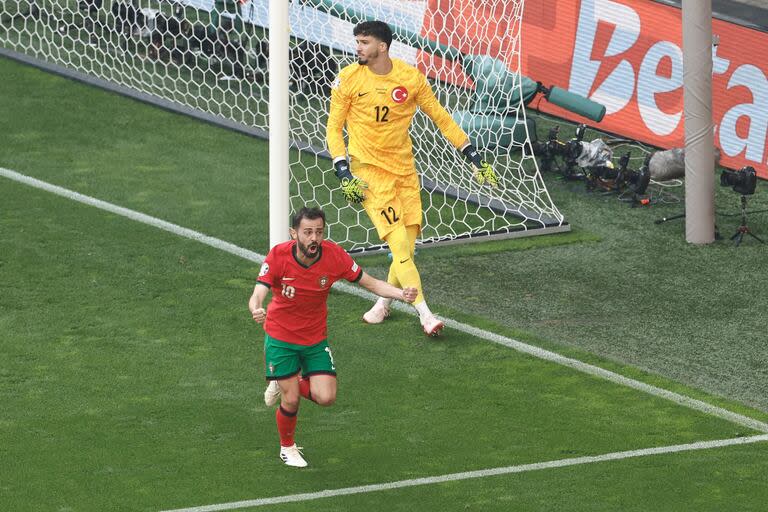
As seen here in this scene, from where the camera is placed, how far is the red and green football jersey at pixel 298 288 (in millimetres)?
9781

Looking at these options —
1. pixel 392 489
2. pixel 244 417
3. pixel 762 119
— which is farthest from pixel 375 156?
pixel 762 119

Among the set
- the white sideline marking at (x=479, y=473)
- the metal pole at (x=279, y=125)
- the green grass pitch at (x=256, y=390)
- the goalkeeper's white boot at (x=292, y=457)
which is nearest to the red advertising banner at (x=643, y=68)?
the green grass pitch at (x=256, y=390)

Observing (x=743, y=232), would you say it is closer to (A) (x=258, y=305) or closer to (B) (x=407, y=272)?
(B) (x=407, y=272)

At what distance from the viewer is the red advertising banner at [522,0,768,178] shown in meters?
Answer: 16.5

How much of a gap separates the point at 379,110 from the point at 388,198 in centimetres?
65

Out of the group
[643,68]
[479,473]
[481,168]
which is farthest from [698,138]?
[479,473]

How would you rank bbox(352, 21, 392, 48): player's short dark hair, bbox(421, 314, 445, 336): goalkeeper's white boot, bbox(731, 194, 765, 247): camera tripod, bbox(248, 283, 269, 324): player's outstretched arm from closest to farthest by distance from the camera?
1. bbox(248, 283, 269, 324): player's outstretched arm
2. bbox(352, 21, 392, 48): player's short dark hair
3. bbox(421, 314, 445, 336): goalkeeper's white boot
4. bbox(731, 194, 765, 247): camera tripod

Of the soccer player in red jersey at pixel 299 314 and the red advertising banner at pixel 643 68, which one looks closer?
the soccer player in red jersey at pixel 299 314

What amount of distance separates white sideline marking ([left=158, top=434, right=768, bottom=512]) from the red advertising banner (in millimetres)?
6467

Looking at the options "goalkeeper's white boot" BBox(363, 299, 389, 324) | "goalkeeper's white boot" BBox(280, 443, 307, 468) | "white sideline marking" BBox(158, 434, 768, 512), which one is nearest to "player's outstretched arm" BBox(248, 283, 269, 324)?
"goalkeeper's white boot" BBox(280, 443, 307, 468)

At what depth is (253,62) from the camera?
18031mm

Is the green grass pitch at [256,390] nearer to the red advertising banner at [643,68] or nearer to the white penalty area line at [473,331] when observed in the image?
the white penalty area line at [473,331]

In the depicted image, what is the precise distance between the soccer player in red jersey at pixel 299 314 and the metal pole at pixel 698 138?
5332 mm

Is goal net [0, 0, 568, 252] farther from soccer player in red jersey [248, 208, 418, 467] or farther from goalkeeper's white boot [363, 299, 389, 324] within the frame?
soccer player in red jersey [248, 208, 418, 467]
